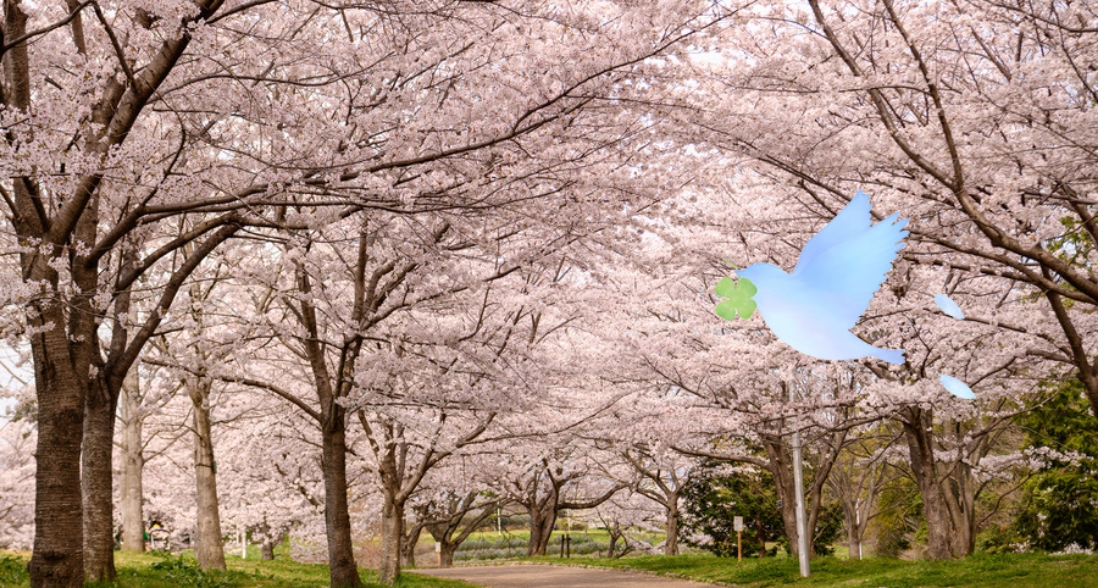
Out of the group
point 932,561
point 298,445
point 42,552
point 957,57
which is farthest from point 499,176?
point 298,445

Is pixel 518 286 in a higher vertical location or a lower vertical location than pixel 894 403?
higher

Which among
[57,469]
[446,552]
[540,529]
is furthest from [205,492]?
[540,529]

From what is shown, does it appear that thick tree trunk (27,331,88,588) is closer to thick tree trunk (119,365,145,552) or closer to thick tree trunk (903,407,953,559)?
thick tree trunk (119,365,145,552)

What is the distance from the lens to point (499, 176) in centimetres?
784

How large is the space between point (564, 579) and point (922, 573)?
971cm

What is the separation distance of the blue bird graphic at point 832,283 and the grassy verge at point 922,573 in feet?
20.3

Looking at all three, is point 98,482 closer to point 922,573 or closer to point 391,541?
point 391,541

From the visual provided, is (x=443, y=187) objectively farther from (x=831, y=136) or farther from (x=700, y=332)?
(x=700, y=332)

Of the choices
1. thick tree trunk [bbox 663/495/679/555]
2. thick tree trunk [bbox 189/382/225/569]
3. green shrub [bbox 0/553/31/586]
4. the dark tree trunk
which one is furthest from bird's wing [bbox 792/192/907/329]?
thick tree trunk [bbox 663/495/679/555]

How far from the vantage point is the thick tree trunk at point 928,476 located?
14977 millimetres

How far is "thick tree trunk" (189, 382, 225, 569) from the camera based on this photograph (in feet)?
51.3

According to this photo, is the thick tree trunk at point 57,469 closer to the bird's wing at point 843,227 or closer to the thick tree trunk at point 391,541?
the bird's wing at point 843,227

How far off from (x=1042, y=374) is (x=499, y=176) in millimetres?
11493

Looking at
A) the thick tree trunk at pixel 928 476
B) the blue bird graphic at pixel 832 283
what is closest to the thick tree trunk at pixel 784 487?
the thick tree trunk at pixel 928 476
